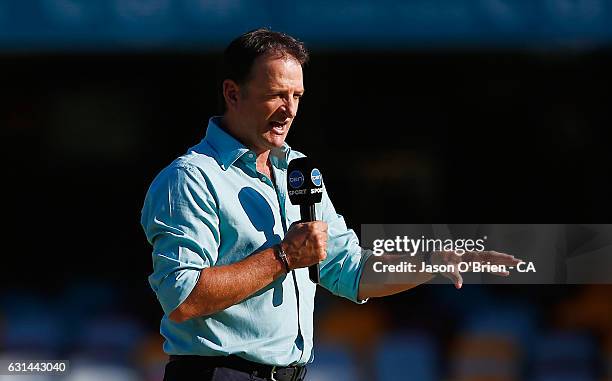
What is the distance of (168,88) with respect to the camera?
4.76 meters

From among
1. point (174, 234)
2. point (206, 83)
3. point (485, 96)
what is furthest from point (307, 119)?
point (174, 234)

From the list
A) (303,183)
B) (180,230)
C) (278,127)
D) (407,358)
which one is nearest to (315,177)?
(303,183)

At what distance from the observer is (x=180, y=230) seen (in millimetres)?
2494

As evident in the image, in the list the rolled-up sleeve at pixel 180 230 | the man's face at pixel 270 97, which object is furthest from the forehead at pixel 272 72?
the rolled-up sleeve at pixel 180 230

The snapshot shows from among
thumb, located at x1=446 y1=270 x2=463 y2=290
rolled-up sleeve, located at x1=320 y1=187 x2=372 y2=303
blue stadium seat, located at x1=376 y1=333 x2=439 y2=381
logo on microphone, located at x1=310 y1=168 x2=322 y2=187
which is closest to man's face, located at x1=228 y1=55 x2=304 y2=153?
logo on microphone, located at x1=310 y1=168 x2=322 y2=187

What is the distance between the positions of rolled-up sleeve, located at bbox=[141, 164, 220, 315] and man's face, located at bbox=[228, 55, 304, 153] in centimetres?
23

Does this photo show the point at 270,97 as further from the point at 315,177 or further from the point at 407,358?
the point at 407,358

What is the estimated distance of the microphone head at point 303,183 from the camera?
2.67m

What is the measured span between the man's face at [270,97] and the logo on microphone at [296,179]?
9 centimetres

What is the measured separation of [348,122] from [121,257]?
121cm

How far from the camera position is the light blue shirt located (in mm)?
2494

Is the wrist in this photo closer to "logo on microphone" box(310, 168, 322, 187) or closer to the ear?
"logo on microphone" box(310, 168, 322, 187)

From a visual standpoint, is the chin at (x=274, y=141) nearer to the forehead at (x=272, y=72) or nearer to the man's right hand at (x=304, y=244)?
the forehead at (x=272, y=72)

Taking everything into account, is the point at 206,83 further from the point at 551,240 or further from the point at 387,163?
the point at 551,240
